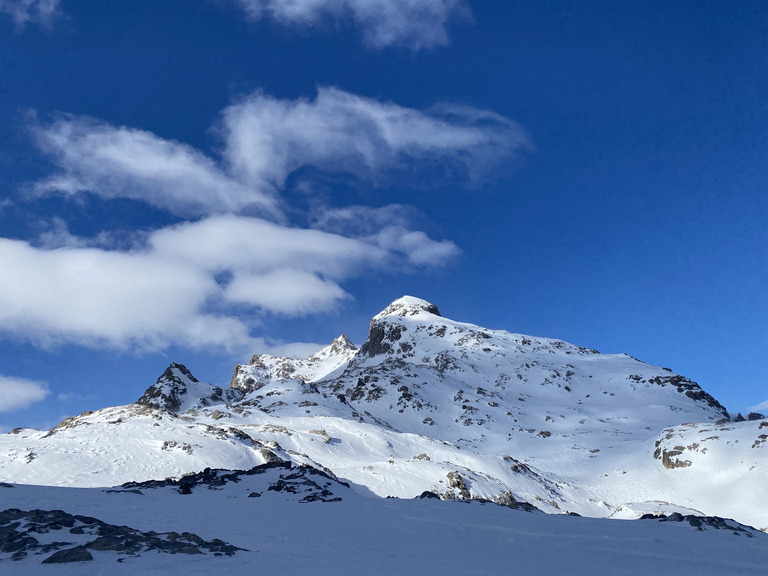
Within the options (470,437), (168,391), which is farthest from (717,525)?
(168,391)

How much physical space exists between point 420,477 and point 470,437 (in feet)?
126

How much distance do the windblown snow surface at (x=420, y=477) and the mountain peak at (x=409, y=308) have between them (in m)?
58.2

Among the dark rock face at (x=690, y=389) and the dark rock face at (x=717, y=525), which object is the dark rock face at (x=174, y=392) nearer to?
the dark rock face at (x=717, y=525)

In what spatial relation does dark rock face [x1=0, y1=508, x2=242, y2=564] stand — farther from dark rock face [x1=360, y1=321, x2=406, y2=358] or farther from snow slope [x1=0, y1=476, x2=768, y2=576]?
dark rock face [x1=360, y1=321, x2=406, y2=358]

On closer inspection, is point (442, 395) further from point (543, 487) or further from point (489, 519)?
point (489, 519)

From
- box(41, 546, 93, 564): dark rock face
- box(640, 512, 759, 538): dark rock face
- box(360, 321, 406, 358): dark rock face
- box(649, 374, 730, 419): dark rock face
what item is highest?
box(360, 321, 406, 358): dark rock face

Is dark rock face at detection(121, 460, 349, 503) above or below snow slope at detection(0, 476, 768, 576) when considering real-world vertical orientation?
above

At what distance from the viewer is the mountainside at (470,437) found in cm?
3759

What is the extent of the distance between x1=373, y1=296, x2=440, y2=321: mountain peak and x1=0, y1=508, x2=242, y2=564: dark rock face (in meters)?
156

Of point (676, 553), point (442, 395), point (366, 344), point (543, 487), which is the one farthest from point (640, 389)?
point (676, 553)

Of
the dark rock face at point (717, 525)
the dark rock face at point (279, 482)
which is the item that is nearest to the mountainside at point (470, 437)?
the dark rock face at point (279, 482)

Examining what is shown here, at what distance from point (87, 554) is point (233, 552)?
3.39 meters

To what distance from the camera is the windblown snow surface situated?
13.8m

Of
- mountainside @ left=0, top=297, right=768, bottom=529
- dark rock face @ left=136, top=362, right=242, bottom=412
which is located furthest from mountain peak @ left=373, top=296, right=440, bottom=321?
dark rock face @ left=136, top=362, right=242, bottom=412
